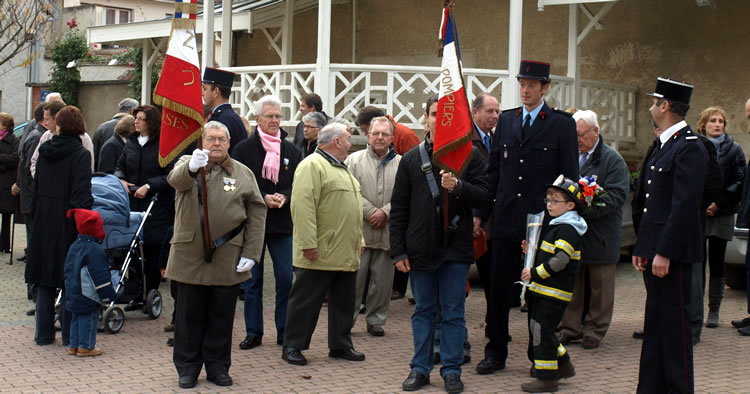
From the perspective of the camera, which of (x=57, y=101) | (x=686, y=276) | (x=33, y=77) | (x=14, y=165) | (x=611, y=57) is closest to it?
(x=686, y=276)

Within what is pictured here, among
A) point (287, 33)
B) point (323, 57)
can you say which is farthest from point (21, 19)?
point (323, 57)

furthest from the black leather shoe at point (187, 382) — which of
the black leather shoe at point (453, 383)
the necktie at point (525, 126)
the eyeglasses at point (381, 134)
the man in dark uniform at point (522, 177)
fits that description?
the necktie at point (525, 126)

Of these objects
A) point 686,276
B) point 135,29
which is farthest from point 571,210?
point 135,29

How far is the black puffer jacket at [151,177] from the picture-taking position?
9.26 meters

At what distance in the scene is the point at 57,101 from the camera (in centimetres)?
970

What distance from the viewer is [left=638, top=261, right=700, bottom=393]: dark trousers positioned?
19.7 ft

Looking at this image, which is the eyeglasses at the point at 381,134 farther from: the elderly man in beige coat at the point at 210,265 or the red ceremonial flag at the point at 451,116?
the elderly man in beige coat at the point at 210,265

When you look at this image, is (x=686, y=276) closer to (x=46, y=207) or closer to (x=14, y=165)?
(x=46, y=207)

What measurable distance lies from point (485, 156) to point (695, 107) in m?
8.08

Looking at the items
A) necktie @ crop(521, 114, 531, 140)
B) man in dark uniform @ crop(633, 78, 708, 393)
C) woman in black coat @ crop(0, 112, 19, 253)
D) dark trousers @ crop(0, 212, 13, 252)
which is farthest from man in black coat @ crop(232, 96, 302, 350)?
dark trousers @ crop(0, 212, 13, 252)

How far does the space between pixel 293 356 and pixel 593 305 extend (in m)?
2.76

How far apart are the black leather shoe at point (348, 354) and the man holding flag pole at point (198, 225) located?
1.10 metres

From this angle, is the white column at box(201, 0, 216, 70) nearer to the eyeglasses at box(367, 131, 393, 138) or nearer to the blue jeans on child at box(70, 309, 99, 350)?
the eyeglasses at box(367, 131, 393, 138)

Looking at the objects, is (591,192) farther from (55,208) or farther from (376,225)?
(55,208)
